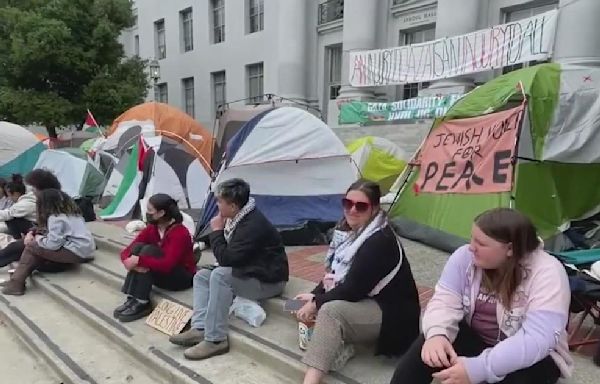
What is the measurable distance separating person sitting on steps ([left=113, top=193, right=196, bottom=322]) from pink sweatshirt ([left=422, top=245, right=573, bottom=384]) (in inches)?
100

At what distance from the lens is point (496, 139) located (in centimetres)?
477

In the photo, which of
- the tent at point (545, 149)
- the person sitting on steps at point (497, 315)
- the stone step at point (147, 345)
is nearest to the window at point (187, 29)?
the stone step at point (147, 345)

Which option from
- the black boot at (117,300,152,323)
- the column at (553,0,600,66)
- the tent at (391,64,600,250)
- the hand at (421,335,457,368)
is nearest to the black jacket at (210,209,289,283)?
the black boot at (117,300,152,323)

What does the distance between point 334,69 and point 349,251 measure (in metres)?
13.8

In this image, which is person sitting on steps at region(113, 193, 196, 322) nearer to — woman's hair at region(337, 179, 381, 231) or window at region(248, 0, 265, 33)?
woman's hair at region(337, 179, 381, 231)

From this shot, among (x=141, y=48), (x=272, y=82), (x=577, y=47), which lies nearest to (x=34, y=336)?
(x=577, y=47)

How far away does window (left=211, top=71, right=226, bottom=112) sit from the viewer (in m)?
20.2

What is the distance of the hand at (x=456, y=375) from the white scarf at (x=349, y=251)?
2.56 ft

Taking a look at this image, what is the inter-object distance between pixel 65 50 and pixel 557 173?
14.3 meters

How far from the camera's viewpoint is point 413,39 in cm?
1355

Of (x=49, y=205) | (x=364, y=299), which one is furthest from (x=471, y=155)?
(x=49, y=205)

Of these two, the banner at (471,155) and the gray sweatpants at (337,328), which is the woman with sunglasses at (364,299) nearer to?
the gray sweatpants at (337,328)

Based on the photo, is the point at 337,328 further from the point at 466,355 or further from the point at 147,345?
the point at 147,345

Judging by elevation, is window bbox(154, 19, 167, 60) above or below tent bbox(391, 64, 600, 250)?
above
